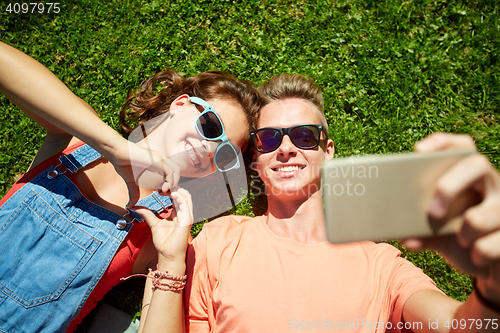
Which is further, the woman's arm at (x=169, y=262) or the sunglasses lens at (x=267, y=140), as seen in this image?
the sunglasses lens at (x=267, y=140)

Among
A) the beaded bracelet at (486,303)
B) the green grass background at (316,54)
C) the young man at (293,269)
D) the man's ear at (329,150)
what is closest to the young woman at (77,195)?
the young man at (293,269)

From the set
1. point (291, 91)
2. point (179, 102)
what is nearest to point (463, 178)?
point (291, 91)

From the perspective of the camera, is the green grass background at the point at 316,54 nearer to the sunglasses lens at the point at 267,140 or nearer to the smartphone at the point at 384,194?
the sunglasses lens at the point at 267,140

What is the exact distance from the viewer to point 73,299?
2539 millimetres

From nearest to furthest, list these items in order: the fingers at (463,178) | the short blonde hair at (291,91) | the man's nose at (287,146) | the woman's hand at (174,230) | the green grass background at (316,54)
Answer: the fingers at (463,178) → the woman's hand at (174,230) → the man's nose at (287,146) → the short blonde hair at (291,91) → the green grass background at (316,54)

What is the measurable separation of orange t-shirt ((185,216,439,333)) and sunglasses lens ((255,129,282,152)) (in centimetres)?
86

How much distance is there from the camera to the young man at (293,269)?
230 cm

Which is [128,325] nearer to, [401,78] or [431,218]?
[431,218]

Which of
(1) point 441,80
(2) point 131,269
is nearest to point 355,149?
(1) point 441,80

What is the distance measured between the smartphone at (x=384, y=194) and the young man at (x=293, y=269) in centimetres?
66

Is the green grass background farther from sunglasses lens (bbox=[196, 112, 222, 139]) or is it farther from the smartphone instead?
the smartphone

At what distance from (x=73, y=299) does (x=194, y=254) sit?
3.70 ft

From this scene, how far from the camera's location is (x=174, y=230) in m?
2.60

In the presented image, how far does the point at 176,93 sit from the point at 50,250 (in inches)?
81.1
